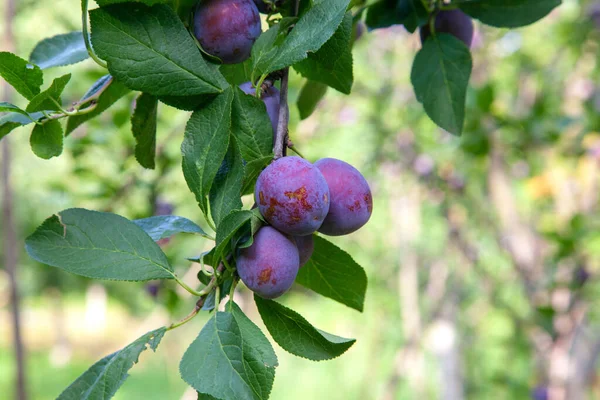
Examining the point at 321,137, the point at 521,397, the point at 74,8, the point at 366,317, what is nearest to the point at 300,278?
the point at 321,137

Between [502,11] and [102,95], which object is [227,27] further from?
[502,11]

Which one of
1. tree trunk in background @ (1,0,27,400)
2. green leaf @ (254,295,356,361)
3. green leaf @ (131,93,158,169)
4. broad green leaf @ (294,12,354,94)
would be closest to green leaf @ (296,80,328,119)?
broad green leaf @ (294,12,354,94)

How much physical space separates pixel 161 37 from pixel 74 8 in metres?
3.36

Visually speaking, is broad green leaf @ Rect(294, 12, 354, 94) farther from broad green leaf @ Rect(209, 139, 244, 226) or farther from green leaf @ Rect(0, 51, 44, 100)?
green leaf @ Rect(0, 51, 44, 100)

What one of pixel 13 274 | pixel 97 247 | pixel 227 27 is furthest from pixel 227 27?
pixel 13 274

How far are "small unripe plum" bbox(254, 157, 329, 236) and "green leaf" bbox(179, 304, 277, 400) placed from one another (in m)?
0.09

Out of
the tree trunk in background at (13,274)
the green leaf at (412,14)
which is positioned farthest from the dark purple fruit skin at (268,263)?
the tree trunk in background at (13,274)

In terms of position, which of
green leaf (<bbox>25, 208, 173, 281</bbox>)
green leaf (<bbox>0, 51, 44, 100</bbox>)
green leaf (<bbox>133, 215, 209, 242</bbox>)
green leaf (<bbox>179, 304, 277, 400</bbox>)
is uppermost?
green leaf (<bbox>0, 51, 44, 100</bbox>)

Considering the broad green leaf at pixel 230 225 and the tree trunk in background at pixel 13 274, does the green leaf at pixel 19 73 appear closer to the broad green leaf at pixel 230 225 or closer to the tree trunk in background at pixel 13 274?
the broad green leaf at pixel 230 225

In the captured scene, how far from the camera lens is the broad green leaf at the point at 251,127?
0.50 m

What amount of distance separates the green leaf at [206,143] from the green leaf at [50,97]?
115mm

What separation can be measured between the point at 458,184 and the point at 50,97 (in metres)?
2.02

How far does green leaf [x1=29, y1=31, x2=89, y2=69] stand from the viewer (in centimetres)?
63

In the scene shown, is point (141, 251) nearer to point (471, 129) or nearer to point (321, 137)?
point (471, 129)
